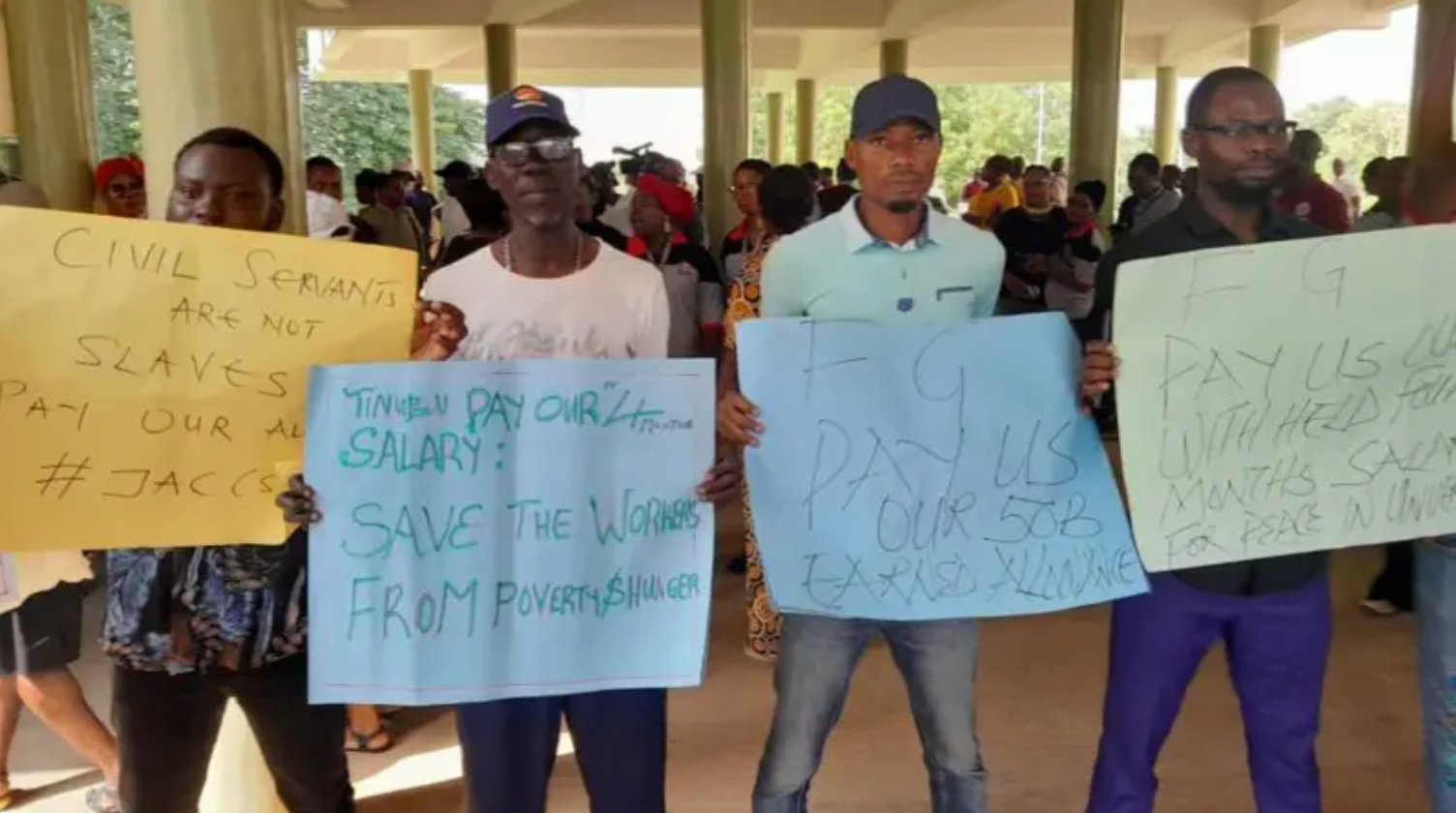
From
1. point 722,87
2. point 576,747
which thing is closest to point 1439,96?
point 576,747

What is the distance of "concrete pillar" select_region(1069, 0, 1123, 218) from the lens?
16.2 metres

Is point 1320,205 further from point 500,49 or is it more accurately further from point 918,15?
point 500,49

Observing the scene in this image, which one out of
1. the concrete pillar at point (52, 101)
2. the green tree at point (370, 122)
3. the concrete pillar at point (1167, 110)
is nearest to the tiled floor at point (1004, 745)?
the concrete pillar at point (52, 101)

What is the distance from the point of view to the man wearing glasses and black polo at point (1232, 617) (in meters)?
2.48

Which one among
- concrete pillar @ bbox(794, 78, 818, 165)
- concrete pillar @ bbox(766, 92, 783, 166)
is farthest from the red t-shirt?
concrete pillar @ bbox(766, 92, 783, 166)

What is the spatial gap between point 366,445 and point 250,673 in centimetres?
52

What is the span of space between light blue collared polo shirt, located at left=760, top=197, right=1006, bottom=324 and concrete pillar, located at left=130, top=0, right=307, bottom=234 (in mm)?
1646

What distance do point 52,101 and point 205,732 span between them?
938cm

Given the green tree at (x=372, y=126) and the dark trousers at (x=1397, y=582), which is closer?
the dark trousers at (x=1397, y=582)

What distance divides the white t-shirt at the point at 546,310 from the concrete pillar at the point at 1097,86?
14.8m

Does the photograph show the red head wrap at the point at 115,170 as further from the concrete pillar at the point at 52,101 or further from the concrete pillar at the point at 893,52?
the concrete pillar at the point at 893,52

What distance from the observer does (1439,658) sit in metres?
2.67

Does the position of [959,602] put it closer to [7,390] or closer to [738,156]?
[7,390]

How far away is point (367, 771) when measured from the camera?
3.94m
